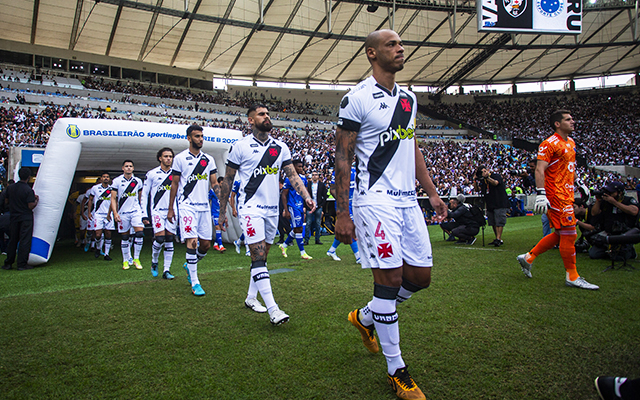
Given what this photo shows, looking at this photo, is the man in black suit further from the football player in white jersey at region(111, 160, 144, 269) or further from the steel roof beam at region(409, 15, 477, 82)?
the steel roof beam at region(409, 15, 477, 82)

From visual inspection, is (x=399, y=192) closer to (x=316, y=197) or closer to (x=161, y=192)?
(x=161, y=192)

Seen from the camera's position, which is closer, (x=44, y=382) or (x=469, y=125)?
(x=44, y=382)

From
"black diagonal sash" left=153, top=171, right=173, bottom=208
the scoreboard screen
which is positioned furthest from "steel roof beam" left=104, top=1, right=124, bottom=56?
"black diagonal sash" left=153, top=171, right=173, bottom=208

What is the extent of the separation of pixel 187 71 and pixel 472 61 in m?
31.8

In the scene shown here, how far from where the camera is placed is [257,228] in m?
4.02

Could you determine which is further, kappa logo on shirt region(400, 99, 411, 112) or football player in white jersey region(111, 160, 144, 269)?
football player in white jersey region(111, 160, 144, 269)

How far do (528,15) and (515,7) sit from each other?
0.77 meters

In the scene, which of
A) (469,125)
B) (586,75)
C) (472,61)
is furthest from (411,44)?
(586,75)

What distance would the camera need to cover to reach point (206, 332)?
3.52m

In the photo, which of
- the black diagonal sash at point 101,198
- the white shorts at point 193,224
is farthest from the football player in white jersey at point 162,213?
the black diagonal sash at point 101,198

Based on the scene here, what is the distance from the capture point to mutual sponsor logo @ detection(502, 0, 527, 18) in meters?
18.9

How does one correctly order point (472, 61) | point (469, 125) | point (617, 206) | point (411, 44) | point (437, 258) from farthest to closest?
point (469, 125) < point (472, 61) < point (411, 44) < point (437, 258) < point (617, 206)

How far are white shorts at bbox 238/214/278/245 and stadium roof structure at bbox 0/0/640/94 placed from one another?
90.7 ft

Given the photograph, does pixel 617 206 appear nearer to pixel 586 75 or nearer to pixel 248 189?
pixel 248 189
